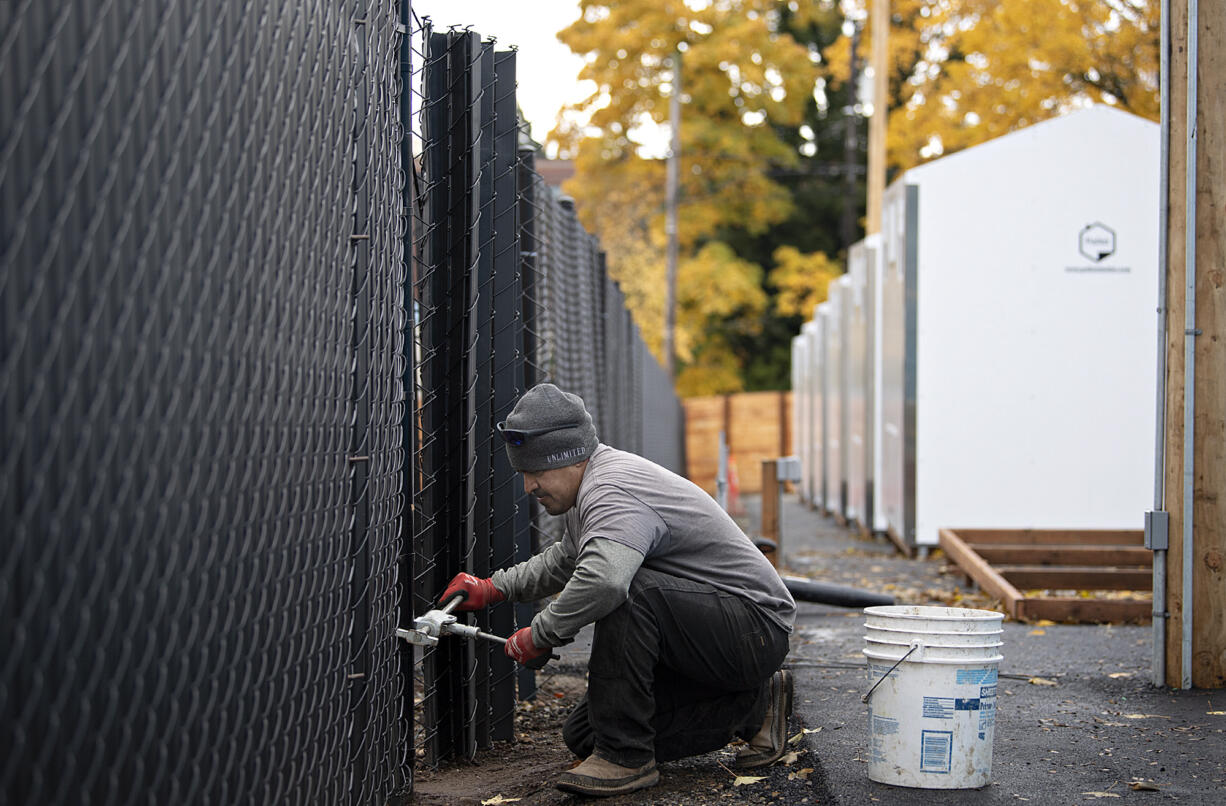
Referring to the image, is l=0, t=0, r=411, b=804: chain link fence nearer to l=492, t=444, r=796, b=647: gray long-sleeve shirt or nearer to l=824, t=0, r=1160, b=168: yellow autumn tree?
l=492, t=444, r=796, b=647: gray long-sleeve shirt

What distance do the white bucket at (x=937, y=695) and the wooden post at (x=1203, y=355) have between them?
7.81 feet

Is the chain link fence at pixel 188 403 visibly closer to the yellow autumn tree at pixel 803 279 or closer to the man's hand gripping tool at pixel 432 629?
the man's hand gripping tool at pixel 432 629

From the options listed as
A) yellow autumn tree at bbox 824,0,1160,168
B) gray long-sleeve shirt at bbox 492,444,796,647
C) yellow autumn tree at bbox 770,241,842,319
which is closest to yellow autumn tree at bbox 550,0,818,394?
yellow autumn tree at bbox 770,241,842,319

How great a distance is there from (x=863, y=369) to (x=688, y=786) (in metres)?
13.2

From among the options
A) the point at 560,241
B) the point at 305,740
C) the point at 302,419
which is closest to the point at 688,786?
the point at 305,740

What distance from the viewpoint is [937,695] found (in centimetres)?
457

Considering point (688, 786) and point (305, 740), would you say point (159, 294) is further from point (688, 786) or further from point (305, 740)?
point (688, 786)

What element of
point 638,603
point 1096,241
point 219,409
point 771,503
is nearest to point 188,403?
point 219,409

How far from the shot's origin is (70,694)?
2463mm

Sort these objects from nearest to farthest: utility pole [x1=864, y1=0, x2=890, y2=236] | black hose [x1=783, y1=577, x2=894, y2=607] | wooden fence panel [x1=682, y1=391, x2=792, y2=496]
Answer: black hose [x1=783, y1=577, x2=894, y2=607]
utility pole [x1=864, y1=0, x2=890, y2=236]
wooden fence panel [x1=682, y1=391, x2=792, y2=496]

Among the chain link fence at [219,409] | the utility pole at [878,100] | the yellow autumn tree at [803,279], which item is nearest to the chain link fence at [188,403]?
the chain link fence at [219,409]

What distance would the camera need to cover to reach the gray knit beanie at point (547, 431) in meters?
4.66

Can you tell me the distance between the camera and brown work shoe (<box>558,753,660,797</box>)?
4602 mm

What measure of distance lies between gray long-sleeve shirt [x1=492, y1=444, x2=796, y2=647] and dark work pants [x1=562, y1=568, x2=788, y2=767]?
0.08 m
